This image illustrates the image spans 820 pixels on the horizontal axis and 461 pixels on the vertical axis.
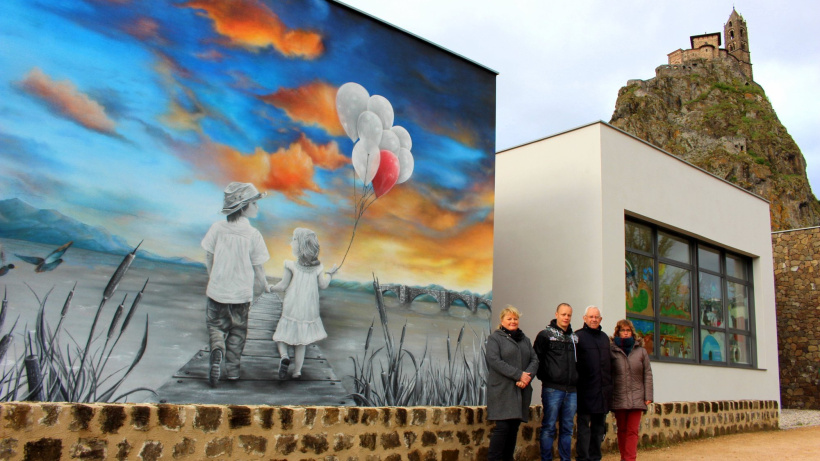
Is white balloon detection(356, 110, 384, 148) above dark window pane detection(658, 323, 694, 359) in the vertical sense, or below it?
above

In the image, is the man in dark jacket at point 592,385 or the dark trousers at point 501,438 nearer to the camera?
the dark trousers at point 501,438

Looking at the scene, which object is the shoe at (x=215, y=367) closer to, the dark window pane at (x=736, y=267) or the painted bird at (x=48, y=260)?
the painted bird at (x=48, y=260)

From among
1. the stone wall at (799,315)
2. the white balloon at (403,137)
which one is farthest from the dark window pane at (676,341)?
the stone wall at (799,315)

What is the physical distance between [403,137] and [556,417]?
9.69ft

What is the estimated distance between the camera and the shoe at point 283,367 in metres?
5.18

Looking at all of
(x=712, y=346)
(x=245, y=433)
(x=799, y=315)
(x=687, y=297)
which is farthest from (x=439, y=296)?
(x=799, y=315)

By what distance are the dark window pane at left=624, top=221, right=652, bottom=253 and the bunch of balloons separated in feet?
13.9

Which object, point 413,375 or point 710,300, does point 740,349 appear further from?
point 413,375

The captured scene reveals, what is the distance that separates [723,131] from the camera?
57406mm

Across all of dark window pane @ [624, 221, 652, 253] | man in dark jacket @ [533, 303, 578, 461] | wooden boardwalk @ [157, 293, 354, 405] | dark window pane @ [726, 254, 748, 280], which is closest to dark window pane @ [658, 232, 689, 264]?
dark window pane @ [624, 221, 652, 253]

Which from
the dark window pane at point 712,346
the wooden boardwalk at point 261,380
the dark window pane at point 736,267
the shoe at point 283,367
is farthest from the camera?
the dark window pane at point 736,267

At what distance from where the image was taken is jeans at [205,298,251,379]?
4.82 m

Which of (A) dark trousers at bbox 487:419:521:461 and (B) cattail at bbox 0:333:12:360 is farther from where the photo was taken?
(A) dark trousers at bbox 487:419:521:461

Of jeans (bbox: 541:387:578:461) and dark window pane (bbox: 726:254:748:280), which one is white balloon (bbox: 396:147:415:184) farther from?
dark window pane (bbox: 726:254:748:280)
